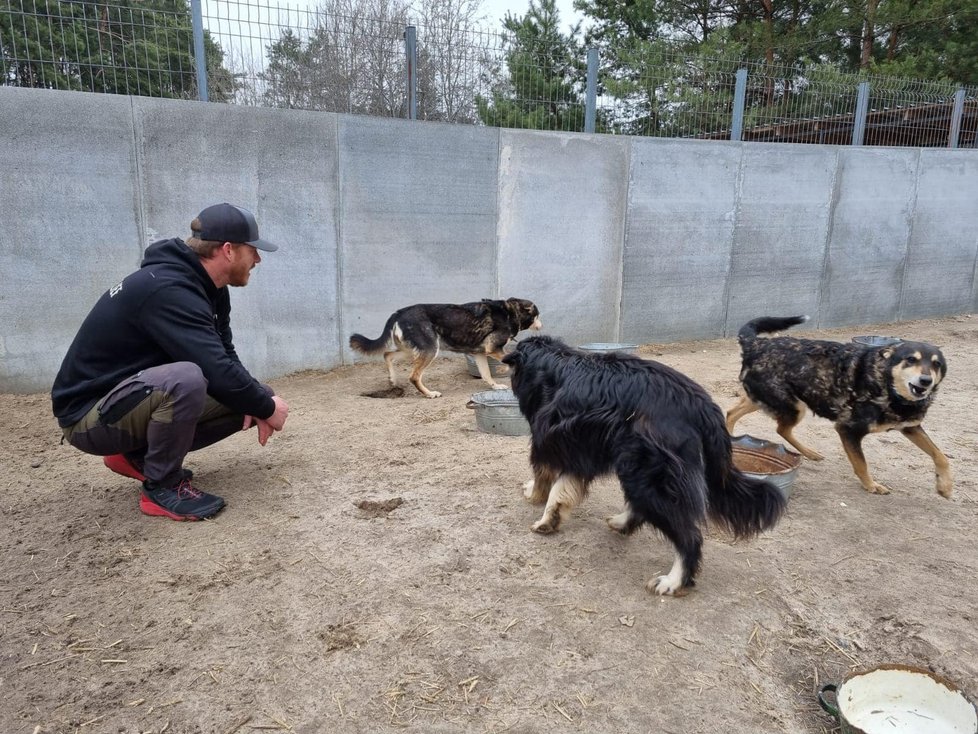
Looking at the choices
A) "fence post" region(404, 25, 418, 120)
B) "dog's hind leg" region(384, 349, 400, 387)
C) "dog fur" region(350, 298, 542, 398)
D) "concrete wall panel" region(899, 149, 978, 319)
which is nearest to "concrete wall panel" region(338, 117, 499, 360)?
"fence post" region(404, 25, 418, 120)

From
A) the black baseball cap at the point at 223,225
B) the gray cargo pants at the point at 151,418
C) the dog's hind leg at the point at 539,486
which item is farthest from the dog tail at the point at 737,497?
the gray cargo pants at the point at 151,418

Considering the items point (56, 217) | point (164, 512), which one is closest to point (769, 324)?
point (164, 512)

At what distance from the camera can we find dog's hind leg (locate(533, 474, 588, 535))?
3080 millimetres

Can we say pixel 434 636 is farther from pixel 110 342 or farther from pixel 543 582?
pixel 110 342

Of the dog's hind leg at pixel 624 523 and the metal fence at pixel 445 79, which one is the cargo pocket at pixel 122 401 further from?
the metal fence at pixel 445 79

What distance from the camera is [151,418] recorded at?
3.08 meters

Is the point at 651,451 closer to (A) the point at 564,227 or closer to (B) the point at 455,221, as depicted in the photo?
(B) the point at 455,221

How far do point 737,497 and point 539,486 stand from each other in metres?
1.06

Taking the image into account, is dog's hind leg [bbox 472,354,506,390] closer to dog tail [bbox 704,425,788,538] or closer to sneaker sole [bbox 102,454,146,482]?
sneaker sole [bbox 102,454,146,482]

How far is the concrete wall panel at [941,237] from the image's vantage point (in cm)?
982

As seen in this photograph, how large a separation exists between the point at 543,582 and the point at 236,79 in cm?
557

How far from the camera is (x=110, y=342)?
10.2ft

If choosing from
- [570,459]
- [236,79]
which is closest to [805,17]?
[236,79]

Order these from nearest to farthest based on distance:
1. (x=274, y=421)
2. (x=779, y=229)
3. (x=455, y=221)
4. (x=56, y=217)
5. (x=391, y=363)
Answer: (x=274, y=421) < (x=56, y=217) < (x=391, y=363) < (x=455, y=221) < (x=779, y=229)
